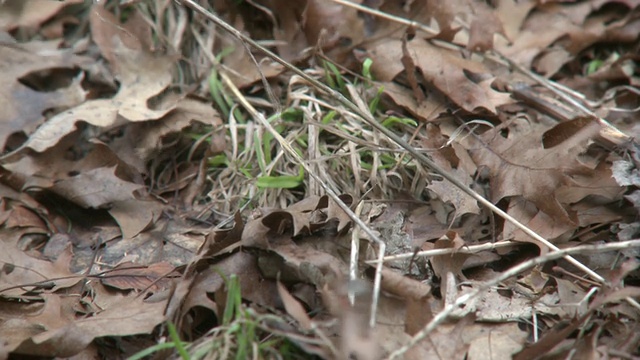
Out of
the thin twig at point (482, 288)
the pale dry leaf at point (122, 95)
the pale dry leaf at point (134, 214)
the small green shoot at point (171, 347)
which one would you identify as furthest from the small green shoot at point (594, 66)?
the small green shoot at point (171, 347)

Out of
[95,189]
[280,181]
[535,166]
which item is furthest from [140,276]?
[535,166]

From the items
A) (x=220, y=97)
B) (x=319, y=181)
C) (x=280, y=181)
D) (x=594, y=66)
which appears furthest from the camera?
(x=594, y=66)

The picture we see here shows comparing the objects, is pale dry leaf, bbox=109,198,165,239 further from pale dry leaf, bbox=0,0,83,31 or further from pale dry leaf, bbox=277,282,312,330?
pale dry leaf, bbox=0,0,83,31

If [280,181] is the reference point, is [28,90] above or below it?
above

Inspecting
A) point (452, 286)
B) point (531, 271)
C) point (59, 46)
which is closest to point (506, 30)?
point (531, 271)

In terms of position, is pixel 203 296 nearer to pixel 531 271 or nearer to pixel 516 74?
pixel 531 271

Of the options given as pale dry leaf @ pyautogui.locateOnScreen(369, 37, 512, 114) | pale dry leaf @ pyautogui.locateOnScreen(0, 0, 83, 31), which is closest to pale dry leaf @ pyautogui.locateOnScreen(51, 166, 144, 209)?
pale dry leaf @ pyautogui.locateOnScreen(0, 0, 83, 31)

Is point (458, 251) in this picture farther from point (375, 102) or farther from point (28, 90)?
point (28, 90)

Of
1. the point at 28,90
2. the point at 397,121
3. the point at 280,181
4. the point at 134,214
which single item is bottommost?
the point at 134,214

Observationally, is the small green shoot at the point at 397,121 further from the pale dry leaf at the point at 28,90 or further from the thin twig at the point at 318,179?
the pale dry leaf at the point at 28,90
